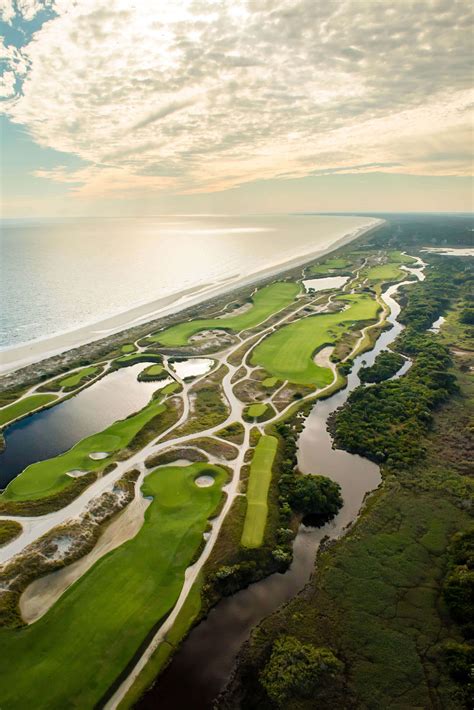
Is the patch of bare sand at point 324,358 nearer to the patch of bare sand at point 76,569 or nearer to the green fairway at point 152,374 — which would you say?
the green fairway at point 152,374

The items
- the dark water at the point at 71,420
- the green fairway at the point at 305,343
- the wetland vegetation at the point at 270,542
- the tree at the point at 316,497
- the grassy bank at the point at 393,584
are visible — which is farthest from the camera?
the green fairway at the point at 305,343

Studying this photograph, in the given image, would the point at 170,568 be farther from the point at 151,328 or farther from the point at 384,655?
the point at 151,328

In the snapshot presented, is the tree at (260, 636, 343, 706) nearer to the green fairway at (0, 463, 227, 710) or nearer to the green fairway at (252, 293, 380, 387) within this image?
the green fairway at (0, 463, 227, 710)

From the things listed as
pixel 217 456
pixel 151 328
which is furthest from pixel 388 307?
pixel 217 456

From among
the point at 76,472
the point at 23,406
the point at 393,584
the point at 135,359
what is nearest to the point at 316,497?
the point at 393,584

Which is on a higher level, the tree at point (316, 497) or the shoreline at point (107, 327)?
the shoreline at point (107, 327)

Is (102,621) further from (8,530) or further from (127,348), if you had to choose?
(127,348)

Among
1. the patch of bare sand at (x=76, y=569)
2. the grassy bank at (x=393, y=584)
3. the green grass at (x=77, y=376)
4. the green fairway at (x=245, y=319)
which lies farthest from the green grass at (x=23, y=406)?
the grassy bank at (x=393, y=584)
